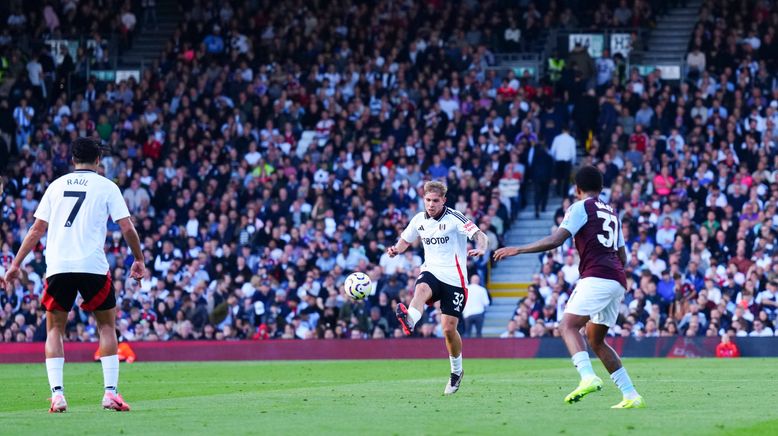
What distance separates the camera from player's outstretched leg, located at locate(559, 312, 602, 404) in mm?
→ 13508

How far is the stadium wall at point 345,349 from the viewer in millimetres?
28844

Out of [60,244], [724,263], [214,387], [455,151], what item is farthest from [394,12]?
[60,244]

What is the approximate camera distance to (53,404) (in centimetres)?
1365

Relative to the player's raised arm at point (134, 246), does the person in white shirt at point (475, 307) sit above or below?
below

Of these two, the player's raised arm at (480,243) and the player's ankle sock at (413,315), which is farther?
the player's ankle sock at (413,315)

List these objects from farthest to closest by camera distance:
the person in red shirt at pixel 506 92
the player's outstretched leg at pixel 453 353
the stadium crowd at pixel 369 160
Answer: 1. the person in red shirt at pixel 506 92
2. the stadium crowd at pixel 369 160
3. the player's outstretched leg at pixel 453 353

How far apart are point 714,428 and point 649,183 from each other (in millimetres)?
22374

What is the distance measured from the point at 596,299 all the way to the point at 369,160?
23166 mm

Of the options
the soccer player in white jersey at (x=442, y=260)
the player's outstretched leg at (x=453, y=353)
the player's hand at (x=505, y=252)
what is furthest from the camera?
the soccer player in white jersey at (x=442, y=260)

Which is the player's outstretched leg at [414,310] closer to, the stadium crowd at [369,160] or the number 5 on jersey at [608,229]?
the number 5 on jersey at [608,229]

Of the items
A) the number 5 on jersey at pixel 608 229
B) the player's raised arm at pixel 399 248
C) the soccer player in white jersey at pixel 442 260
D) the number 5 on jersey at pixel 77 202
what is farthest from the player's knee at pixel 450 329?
the number 5 on jersey at pixel 77 202

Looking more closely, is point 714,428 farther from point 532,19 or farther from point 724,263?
point 532,19

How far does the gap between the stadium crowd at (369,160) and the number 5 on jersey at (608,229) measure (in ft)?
51.4

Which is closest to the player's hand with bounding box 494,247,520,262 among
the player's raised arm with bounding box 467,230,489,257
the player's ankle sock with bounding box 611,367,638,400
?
the player's ankle sock with bounding box 611,367,638,400
